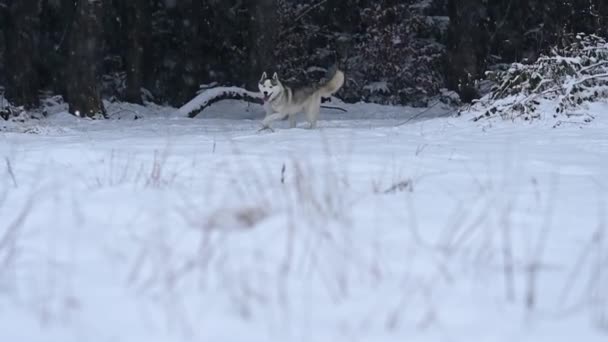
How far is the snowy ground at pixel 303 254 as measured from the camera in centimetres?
277

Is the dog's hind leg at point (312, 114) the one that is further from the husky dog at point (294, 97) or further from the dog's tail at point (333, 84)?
the dog's tail at point (333, 84)

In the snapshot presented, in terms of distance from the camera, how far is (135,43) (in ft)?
68.1

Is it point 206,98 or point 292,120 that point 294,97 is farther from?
point 206,98

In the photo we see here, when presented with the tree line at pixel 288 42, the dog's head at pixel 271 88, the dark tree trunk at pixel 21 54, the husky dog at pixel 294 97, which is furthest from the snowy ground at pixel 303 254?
the tree line at pixel 288 42

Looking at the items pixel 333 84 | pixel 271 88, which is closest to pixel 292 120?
pixel 271 88

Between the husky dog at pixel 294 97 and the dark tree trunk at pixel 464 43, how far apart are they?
643cm

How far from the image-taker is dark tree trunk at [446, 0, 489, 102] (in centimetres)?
1864

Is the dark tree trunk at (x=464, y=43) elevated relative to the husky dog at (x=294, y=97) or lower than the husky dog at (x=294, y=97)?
elevated

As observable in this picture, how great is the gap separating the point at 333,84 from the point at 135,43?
32.5 feet

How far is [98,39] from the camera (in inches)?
620

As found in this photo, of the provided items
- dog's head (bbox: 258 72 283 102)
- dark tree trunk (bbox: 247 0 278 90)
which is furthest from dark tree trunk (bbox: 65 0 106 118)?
dog's head (bbox: 258 72 283 102)

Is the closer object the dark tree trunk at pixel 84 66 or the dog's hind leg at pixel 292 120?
the dog's hind leg at pixel 292 120

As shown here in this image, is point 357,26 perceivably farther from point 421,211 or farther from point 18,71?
point 421,211

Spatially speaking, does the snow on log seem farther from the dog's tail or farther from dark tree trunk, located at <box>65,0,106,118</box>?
the dog's tail
